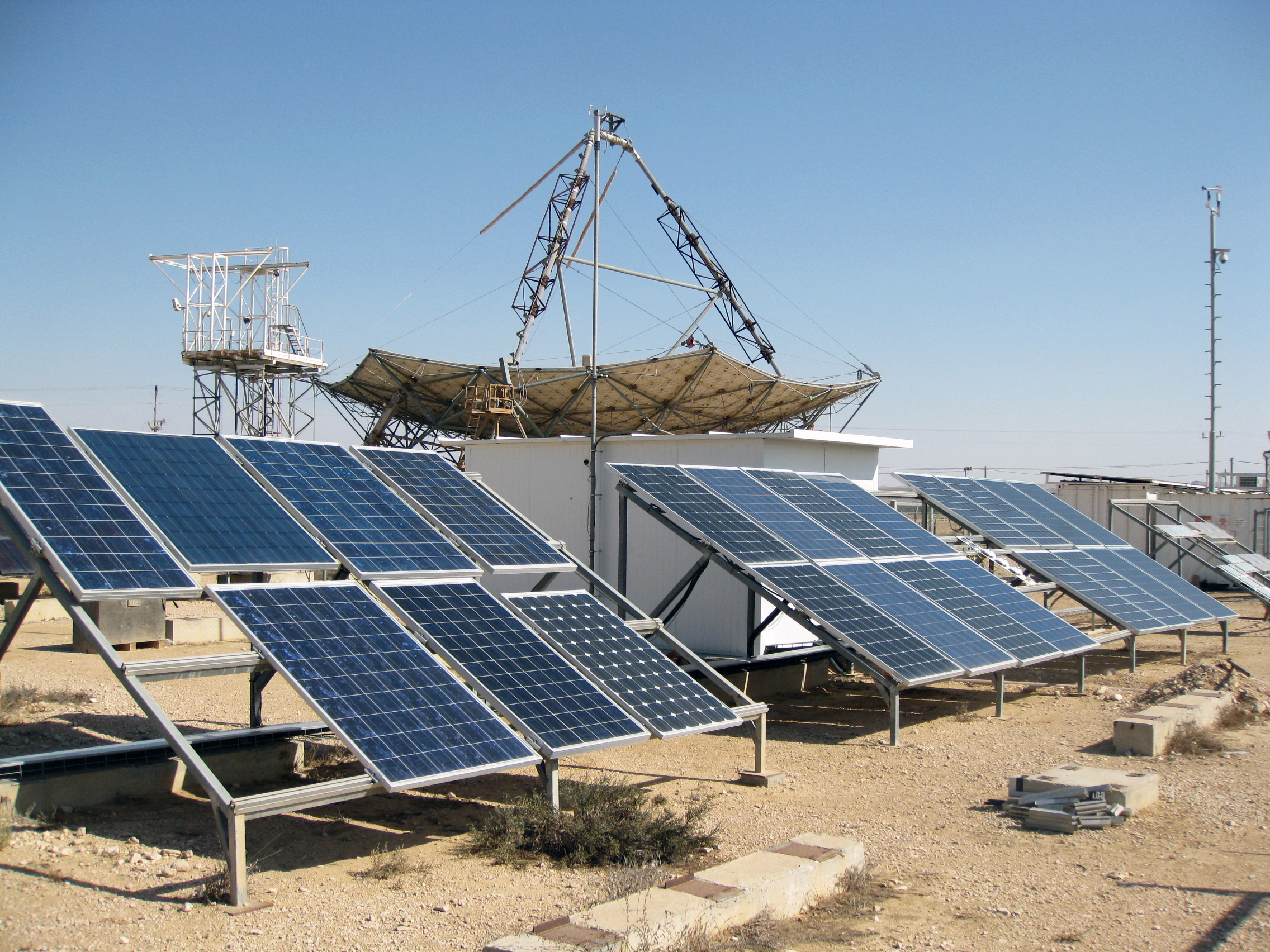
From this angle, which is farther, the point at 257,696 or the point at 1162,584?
the point at 1162,584

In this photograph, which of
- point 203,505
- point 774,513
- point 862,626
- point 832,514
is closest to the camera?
point 203,505

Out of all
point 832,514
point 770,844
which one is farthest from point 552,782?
point 832,514

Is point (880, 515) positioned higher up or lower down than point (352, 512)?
lower down

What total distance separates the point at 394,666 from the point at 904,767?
678 cm

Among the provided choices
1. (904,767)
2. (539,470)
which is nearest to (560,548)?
(904,767)

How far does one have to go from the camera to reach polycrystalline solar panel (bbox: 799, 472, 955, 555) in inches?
770

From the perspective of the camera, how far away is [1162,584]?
2345cm

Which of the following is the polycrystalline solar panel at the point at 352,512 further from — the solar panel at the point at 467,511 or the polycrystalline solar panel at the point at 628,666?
the polycrystalline solar panel at the point at 628,666

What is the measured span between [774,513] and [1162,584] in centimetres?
1060

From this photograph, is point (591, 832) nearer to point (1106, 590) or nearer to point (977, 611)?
point (977, 611)

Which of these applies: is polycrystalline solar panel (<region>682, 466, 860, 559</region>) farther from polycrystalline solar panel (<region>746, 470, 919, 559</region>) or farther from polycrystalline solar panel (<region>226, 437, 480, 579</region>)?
polycrystalline solar panel (<region>226, 437, 480, 579</region>)

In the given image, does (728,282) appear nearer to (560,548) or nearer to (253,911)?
(560,548)

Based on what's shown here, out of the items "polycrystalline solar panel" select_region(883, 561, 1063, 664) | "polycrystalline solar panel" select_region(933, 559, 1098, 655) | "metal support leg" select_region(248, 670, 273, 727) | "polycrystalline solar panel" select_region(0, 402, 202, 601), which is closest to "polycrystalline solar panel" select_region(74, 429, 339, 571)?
"polycrystalline solar panel" select_region(0, 402, 202, 601)

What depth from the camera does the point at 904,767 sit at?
13531mm
